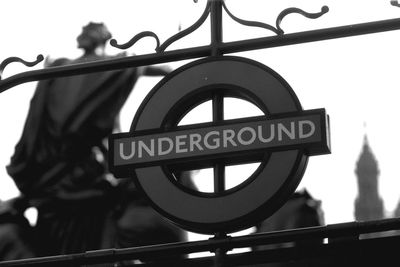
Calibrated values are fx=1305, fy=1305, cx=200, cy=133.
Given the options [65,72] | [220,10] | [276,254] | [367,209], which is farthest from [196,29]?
[367,209]

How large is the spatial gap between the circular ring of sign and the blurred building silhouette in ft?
256

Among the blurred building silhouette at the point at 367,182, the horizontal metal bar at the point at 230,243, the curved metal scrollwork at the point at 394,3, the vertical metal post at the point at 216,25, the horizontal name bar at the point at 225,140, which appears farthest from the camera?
the blurred building silhouette at the point at 367,182

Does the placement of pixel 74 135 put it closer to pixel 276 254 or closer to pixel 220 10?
pixel 220 10

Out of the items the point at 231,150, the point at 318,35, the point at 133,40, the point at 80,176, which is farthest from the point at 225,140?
the point at 80,176

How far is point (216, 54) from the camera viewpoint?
28.7 ft

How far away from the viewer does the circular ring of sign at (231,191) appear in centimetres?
812

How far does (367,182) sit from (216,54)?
80.5 meters

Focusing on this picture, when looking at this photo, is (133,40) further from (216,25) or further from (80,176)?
(80,176)

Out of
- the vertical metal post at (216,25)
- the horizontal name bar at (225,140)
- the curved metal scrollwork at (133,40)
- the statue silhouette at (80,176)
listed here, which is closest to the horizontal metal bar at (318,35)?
the vertical metal post at (216,25)

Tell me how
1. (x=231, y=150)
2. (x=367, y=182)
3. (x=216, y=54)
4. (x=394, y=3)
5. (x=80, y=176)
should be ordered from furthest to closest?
1. (x=367, y=182)
2. (x=80, y=176)
3. (x=216, y=54)
4. (x=394, y=3)
5. (x=231, y=150)

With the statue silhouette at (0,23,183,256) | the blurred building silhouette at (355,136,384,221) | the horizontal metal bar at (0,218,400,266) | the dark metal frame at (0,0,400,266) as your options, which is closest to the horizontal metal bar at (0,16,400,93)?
the dark metal frame at (0,0,400,266)

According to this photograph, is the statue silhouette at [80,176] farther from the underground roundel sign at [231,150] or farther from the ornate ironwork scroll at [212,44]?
the underground roundel sign at [231,150]

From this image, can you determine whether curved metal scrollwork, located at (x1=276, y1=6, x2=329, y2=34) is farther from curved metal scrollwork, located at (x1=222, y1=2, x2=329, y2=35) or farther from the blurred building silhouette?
the blurred building silhouette

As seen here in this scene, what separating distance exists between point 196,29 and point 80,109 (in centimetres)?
476
